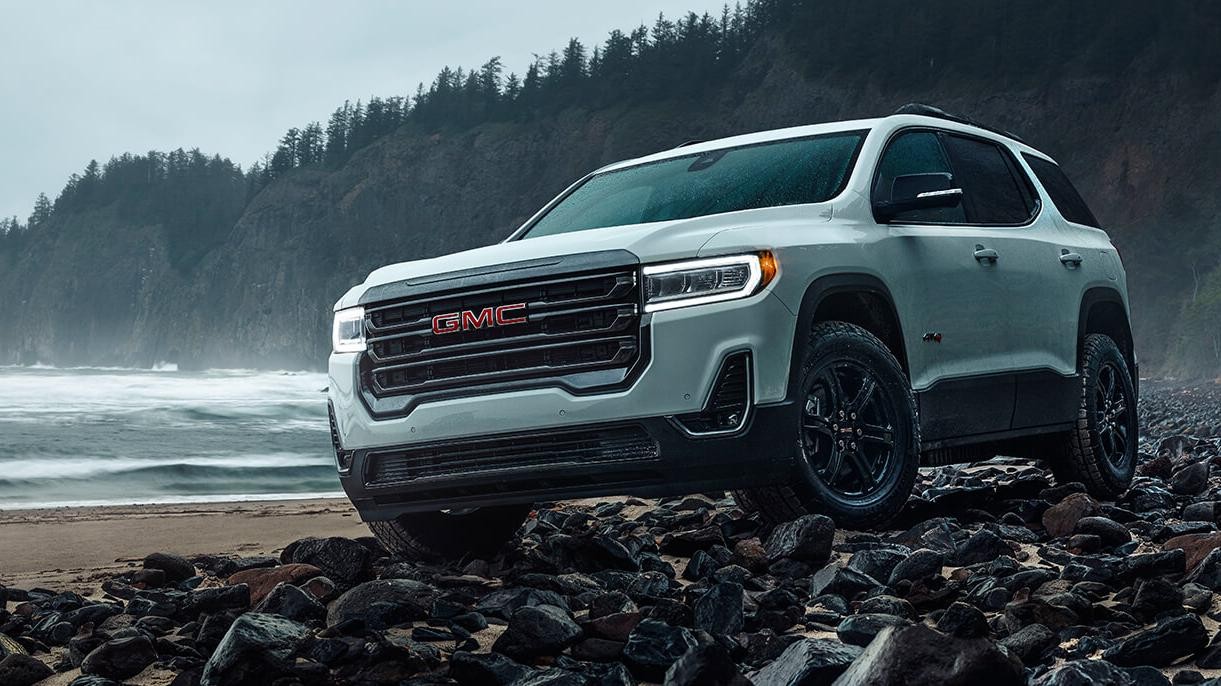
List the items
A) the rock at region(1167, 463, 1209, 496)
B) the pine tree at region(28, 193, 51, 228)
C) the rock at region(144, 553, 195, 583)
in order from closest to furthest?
the rock at region(144, 553, 195, 583)
the rock at region(1167, 463, 1209, 496)
the pine tree at region(28, 193, 51, 228)

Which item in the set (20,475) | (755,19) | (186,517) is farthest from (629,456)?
(755,19)

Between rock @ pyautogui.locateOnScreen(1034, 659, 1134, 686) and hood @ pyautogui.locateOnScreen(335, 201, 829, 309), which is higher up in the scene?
hood @ pyautogui.locateOnScreen(335, 201, 829, 309)

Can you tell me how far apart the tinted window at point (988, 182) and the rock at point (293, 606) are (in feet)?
11.9

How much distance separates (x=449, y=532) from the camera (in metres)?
5.55

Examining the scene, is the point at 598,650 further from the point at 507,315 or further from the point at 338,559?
the point at 338,559

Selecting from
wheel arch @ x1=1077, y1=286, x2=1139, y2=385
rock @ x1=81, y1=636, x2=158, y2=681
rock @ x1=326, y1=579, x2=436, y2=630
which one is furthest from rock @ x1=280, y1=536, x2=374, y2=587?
wheel arch @ x1=1077, y1=286, x2=1139, y2=385

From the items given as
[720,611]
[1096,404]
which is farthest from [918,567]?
[1096,404]

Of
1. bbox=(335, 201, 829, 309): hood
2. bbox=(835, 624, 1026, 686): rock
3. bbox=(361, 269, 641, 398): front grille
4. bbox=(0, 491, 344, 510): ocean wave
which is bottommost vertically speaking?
bbox=(0, 491, 344, 510): ocean wave

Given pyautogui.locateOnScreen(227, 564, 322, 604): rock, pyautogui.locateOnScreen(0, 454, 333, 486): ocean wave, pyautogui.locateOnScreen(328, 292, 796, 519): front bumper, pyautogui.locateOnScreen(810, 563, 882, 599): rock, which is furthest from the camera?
pyautogui.locateOnScreen(0, 454, 333, 486): ocean wave

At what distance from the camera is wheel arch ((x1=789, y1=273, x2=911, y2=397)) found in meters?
4.57

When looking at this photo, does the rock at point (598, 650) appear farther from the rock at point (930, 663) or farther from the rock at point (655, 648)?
the rock at point (930, 663)

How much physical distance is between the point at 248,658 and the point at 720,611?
49.5 inches

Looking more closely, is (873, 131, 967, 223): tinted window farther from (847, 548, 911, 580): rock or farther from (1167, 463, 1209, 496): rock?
(1167, 463, 1209, 496): rock

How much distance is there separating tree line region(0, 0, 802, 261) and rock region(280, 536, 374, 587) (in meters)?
85.1
